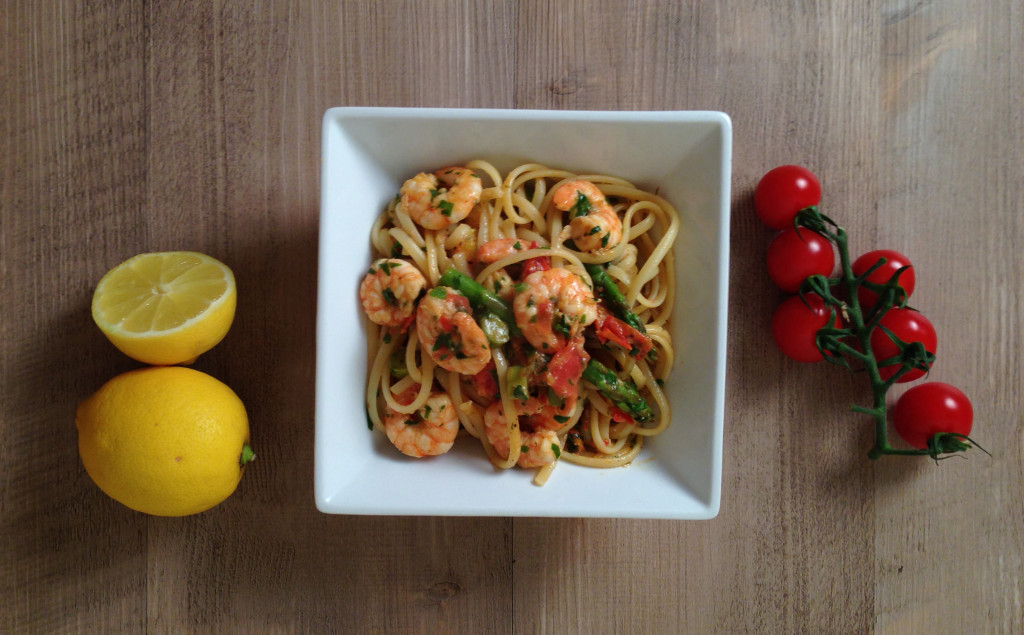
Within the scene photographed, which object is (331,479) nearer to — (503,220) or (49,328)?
(503,220)

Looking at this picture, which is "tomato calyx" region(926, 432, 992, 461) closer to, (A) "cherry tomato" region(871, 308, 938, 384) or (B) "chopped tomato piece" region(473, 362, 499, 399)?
(A) "cherry tomato" region(871, 308, 938, 384)

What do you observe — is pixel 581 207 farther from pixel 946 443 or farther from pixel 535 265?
pixel 946 443

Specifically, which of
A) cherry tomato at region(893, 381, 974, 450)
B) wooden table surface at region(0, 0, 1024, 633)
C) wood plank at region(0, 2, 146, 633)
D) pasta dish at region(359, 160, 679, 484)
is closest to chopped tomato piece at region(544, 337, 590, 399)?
pasta dish at region(359, 160, 679, 484)

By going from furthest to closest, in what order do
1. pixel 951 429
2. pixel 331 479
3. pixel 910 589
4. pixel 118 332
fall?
pixel 910 589
pixel 951 429
pixel 118 332
pixel 331 479

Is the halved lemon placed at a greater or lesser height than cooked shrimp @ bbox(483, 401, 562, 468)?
greater

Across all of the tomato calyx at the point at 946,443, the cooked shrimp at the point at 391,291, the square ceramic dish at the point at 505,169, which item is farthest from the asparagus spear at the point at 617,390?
the tomato calyx at the point at 946,443

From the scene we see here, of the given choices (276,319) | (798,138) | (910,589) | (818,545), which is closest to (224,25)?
(276,319)
